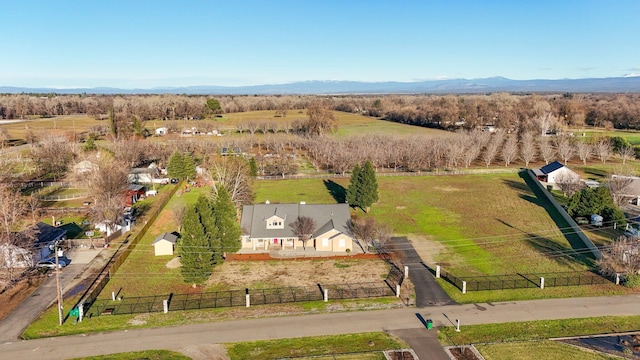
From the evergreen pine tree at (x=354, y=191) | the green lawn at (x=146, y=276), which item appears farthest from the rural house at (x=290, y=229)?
the evergreen pine tree at (x=354, y=191)

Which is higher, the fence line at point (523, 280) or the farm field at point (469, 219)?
the farm field at point (469, 219)

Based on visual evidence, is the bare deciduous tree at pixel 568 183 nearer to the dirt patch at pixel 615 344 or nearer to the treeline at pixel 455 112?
the dirt patch at pixel 615 344

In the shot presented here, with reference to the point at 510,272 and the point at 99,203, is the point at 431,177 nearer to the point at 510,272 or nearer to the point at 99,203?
the point at 510,272

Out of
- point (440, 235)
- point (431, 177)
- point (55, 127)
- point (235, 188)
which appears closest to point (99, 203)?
point (235, 188)

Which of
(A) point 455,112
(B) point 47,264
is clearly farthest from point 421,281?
(A) point 455,112

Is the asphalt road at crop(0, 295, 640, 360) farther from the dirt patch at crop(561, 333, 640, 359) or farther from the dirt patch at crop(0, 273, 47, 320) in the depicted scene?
the dirt patch at crop(0, 273, 47, 320)

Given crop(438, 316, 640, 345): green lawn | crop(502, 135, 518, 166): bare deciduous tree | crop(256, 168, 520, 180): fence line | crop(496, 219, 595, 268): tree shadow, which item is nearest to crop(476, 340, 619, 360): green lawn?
crop(438, 316, 640, 345): green lawn

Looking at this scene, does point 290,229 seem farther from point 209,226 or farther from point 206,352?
point 206,352
